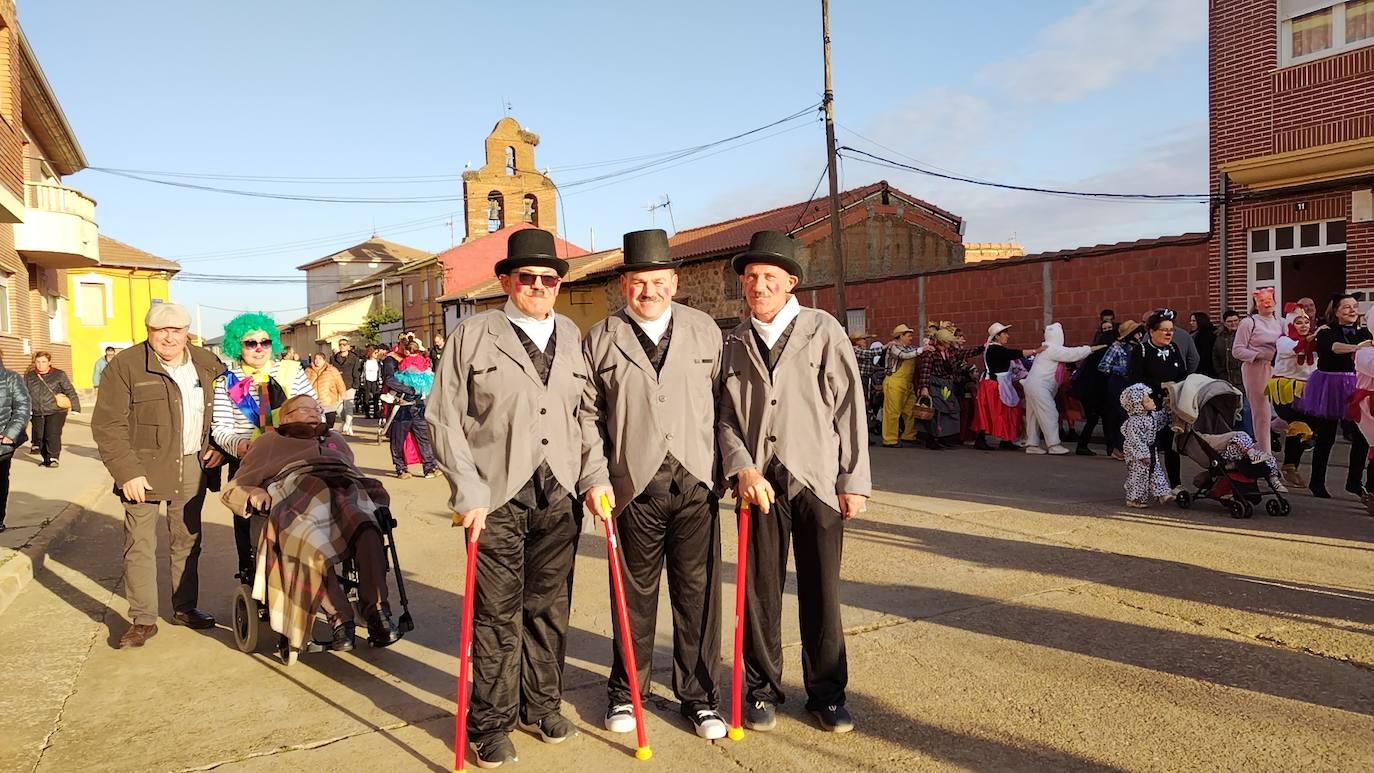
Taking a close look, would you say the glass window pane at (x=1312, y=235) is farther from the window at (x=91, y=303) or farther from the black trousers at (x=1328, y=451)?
the window at (x=91, y=303)

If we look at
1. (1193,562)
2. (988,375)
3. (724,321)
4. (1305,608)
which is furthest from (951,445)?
(724,321)

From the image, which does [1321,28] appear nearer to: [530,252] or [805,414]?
[805,414]

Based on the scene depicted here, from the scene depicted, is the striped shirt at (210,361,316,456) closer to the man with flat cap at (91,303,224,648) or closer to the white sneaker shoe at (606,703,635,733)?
the man with flat cap at (91,303,224,648)

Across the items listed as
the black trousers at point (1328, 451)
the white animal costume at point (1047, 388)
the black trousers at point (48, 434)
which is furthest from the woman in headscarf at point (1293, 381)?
the black trousers at point (48, 434)

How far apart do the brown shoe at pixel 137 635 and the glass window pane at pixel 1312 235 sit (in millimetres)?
16109

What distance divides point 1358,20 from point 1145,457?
34.9ft

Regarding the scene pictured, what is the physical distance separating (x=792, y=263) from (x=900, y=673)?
1.99m

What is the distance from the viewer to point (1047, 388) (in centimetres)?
1297

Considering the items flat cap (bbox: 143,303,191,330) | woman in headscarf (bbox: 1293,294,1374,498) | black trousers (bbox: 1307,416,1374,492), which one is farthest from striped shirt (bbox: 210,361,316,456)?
black trousers (bbox: 1307,416,1374,492)

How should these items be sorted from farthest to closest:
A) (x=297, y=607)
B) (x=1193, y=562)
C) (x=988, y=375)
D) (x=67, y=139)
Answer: (x=67, y=139), (x=988, y=375), (x=1193, y=562), (x=297, y=607)

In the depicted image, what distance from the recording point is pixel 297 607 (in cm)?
477

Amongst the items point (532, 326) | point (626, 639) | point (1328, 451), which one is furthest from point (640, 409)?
point (1328, 451)

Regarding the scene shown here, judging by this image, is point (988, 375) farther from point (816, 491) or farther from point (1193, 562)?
point (816, 491)

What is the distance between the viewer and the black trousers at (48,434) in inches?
562
